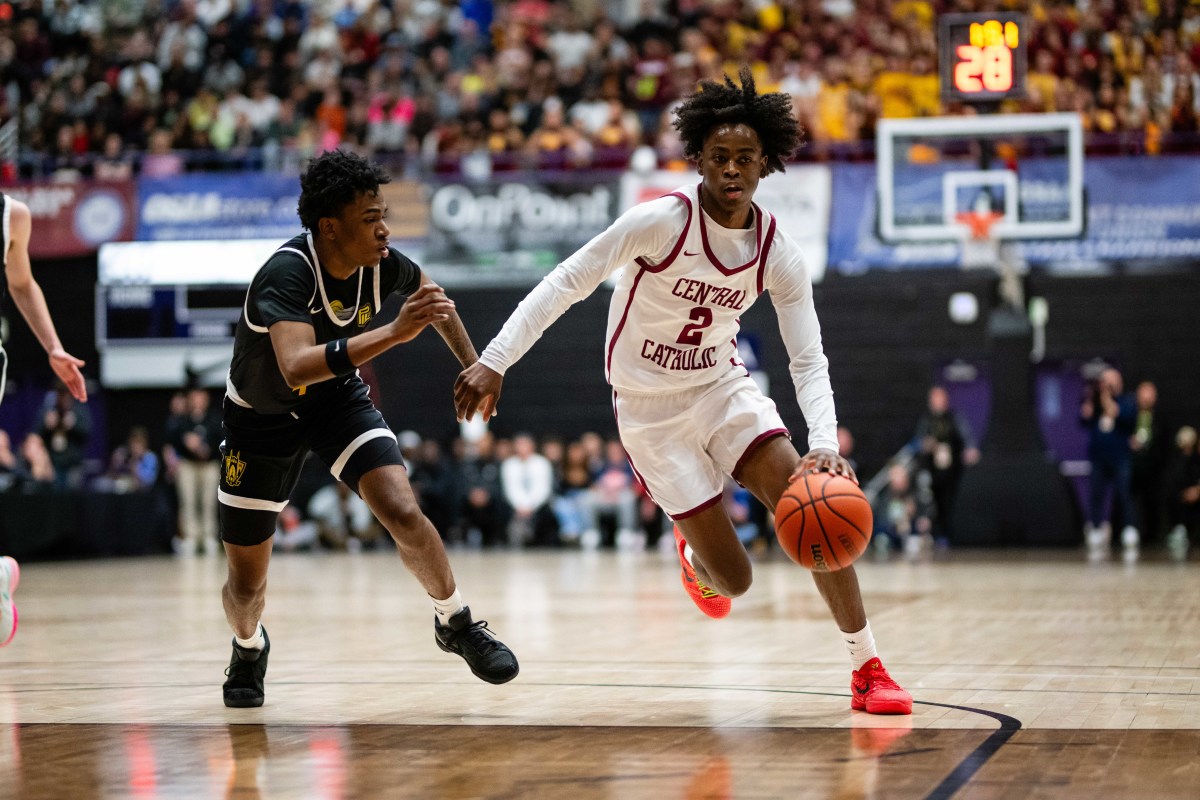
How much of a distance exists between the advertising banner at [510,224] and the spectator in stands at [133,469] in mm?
4092

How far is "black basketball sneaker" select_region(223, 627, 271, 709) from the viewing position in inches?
223

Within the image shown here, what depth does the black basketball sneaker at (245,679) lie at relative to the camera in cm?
567

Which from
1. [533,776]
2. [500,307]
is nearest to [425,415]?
[500,307]

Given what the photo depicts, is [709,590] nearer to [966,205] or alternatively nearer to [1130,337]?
[966,205]

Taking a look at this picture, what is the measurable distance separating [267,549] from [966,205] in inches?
421

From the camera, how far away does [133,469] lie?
18.7m

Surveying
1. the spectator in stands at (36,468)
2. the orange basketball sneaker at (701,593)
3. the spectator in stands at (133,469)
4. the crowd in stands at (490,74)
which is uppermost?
the crowd in stands at (490,74)

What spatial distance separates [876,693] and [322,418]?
7.34 feet

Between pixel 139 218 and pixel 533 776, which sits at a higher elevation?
pixel 139 218

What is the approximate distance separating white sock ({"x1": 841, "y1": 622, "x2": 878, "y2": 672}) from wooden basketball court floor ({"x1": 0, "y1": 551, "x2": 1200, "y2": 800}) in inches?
6.9

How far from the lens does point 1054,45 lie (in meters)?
17.8

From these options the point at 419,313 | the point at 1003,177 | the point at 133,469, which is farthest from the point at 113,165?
the point at 419,313

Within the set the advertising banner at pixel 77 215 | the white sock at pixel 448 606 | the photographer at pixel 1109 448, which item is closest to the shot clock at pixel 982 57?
the photographer at pixel 1109 448

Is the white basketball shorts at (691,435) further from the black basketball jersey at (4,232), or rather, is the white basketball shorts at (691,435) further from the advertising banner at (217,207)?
the advertising banner at (217,207)
